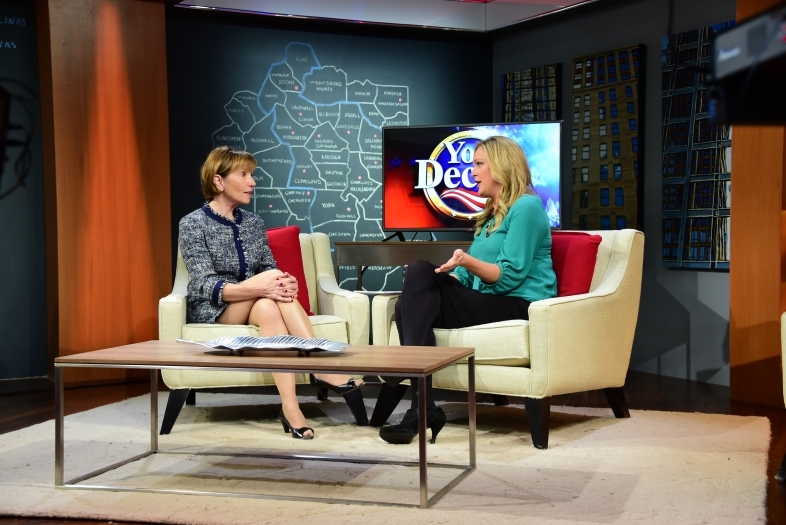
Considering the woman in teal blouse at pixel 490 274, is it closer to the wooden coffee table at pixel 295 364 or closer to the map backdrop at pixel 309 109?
the wooden coffee table at pixel 295 364

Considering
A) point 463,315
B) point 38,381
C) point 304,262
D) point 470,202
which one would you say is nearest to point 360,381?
point 463,315

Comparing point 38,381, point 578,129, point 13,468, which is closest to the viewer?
point 13,468

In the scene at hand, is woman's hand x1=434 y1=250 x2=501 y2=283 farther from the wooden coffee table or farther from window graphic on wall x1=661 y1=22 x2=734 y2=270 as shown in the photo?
window graphic on wall x1=661 y1=22 x2=734 y2=270

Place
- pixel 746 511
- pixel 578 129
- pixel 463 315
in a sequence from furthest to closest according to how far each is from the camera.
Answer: pixel 578 129 < pixel 463 315 < pixel 746 511

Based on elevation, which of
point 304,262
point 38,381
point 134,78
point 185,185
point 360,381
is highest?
point 134,78

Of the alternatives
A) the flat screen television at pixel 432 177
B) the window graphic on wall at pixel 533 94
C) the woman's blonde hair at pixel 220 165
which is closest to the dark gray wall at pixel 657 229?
the window graphic on wall at pixel 533 94

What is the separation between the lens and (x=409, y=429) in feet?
10.9

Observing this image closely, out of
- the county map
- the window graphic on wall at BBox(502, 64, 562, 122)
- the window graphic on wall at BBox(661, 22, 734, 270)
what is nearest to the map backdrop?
the county map

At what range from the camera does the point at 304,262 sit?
4.43 m

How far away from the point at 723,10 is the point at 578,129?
1.13 m

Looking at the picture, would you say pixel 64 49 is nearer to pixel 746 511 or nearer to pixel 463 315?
pixel 463 315

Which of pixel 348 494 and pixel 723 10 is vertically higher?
pixel 723 10

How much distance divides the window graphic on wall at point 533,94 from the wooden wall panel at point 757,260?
64.8 inches

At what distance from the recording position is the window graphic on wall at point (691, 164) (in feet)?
15.8
